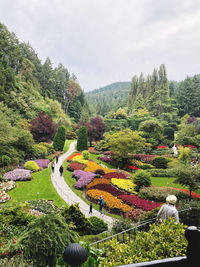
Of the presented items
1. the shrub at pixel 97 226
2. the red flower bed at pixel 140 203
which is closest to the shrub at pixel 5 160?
the red flower bed at pixel 140 203

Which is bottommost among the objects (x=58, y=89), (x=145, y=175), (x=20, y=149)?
(x=145, y=175)

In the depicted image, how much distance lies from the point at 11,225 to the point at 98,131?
88.8ft

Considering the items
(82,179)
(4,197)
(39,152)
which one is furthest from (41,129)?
(4,197)

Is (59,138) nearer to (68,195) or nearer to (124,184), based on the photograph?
(68,195)

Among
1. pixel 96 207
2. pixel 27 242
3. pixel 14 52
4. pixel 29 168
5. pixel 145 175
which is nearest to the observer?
pixel 27 242

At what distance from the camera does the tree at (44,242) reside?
12.9 ft

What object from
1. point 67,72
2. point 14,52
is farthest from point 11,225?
point 67,72

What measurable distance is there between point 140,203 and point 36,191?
8.47 meters

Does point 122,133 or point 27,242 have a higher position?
point 122,133

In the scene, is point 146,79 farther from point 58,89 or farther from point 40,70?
point 40,70

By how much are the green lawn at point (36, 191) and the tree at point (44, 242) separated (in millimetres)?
8130

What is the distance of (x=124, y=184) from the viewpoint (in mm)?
15641

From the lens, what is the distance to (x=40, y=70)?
5528 centimetres

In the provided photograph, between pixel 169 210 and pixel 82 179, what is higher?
pixel 169 210
